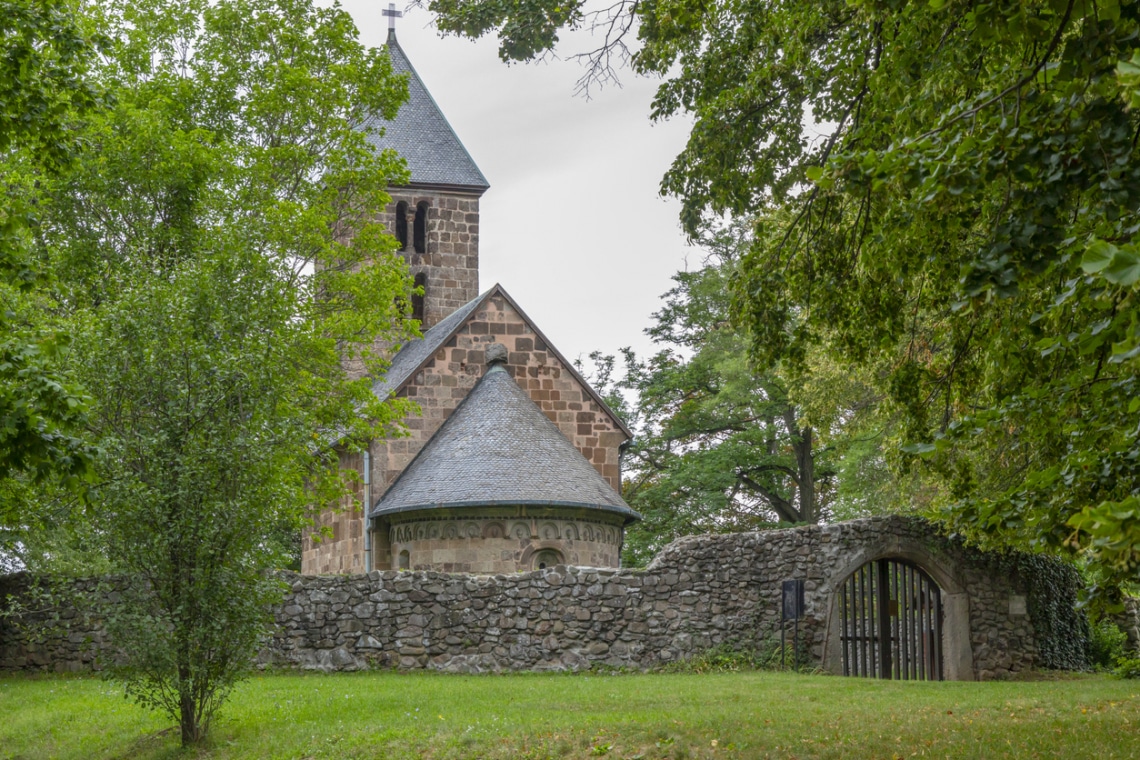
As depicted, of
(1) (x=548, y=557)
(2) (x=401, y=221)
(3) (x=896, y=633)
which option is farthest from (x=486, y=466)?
(2) (x=401, y=221)

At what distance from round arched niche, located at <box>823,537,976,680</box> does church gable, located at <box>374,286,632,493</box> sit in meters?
8.98

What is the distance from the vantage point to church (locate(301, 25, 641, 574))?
69.1 feet

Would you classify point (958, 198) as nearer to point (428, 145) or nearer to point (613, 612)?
point (613, 612)

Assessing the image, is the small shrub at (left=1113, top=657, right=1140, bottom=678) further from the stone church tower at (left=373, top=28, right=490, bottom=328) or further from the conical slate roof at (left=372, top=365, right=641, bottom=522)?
the stone church tower at (left=373, top=28, right=490, bottom=328)

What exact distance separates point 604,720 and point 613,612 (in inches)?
249

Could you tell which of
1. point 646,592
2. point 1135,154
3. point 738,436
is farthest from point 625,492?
point 1135,154

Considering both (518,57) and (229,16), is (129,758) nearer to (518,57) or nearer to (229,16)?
(518,57)

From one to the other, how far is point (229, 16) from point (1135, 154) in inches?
684

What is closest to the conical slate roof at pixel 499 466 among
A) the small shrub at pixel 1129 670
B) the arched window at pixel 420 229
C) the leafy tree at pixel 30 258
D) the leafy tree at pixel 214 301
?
the leafy tree at pixel 214 301

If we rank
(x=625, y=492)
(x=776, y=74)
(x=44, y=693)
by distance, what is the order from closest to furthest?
(x=776, y=74), (x=44, y=693), (x=625, y=492)

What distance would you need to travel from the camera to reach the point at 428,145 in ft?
108

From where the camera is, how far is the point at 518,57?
11.4 m

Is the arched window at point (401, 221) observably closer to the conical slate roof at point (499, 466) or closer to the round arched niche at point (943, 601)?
the conical slate roof at point (499, 466)

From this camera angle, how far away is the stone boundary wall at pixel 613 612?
16156 millimetres
